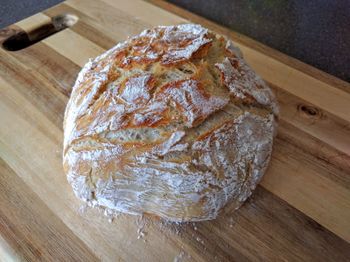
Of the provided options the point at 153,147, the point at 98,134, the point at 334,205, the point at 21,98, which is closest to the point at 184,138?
the point at 153,147

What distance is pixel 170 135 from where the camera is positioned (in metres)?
0.79

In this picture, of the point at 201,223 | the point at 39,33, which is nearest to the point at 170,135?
the point at 201,223

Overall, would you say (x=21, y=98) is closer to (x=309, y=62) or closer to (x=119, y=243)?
(x=119, y=243)

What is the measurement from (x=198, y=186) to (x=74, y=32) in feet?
2.98

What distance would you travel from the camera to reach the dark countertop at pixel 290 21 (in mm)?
1341

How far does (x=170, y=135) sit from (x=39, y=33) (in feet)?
3.10

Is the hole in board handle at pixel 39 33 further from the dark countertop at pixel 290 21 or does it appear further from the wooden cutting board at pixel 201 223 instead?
the dark countertop at pixel 290 21

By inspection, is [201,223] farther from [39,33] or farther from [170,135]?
[39,33]

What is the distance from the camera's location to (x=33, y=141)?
105 cm

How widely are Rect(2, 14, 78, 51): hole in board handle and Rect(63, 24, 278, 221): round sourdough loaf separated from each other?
0.64 meters

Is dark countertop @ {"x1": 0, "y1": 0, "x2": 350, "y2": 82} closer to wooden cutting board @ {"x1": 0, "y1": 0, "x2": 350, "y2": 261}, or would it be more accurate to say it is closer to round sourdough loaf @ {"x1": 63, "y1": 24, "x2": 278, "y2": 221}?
wooden cutting board @ {"x1": 0, "y1": 0, "x2": 350, "y2": 261}

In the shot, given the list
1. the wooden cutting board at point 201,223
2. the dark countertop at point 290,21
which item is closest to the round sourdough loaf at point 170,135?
the wooden cutting board at point 201,223

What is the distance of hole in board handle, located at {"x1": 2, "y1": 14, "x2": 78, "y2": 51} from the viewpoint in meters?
1.36

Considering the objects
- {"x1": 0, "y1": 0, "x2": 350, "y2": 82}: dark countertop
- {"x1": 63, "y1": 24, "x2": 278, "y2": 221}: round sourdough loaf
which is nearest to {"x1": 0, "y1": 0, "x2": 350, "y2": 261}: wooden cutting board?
{"x1": 63, "y1": 24, "x2": 278, "y2": 221}: round sourdough loaf
